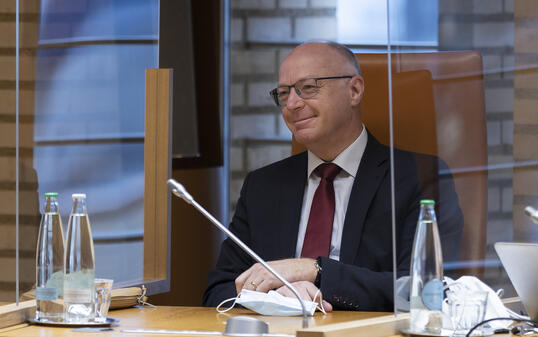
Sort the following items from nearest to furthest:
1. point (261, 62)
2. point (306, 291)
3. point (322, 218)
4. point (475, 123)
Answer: point (475, 123) < point (306, 291) < point (322, 218) < point (261, 62)

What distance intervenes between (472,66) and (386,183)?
2.22 feet

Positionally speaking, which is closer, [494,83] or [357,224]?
[494,83]

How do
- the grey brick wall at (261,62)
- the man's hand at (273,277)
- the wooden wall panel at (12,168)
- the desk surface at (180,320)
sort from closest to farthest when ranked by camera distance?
1. the desk surface at (180,320)
2. the wooden wall panel at (12,168)
3. the man's hand at (273,277)
4. the grey brick wall at (261,62)

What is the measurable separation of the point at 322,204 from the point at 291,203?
0.33 ft

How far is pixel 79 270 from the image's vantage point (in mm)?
1653

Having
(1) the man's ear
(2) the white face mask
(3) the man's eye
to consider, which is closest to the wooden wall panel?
(2) the white face mask

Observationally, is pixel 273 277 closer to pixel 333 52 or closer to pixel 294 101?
pixel 294 101

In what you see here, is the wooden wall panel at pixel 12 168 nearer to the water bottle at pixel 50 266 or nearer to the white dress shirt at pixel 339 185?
the water bottle at pixel 50 266

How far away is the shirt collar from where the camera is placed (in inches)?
95.4

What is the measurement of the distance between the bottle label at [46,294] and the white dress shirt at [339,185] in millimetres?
855

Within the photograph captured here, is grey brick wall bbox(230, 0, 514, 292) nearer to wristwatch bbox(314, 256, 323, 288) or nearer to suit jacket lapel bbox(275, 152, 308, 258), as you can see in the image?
suit jacket lapel bbox(275, 152, 308, 258)

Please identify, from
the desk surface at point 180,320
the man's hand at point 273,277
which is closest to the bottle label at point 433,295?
the desk surface at point 180,320

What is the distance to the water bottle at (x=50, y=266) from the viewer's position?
65.2 inches

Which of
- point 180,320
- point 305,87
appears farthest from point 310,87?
point 180,320
